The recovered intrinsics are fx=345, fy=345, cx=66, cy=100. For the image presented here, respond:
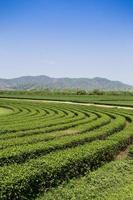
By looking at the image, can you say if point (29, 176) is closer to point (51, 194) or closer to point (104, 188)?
point (51, 194)

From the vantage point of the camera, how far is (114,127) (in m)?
28.0

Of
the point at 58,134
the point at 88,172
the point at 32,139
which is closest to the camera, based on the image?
the point at 88,172

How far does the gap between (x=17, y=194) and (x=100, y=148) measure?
7.67 meters

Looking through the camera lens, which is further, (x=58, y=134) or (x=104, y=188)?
(x=58, y=134)

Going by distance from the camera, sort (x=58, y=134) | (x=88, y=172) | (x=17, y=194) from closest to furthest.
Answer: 1. (x=17, y=194)
2. (x=88, y=172)
3. (x=58, y=134)

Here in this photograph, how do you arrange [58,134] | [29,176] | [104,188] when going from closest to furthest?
[29,176]
[104,188]
[58,134]

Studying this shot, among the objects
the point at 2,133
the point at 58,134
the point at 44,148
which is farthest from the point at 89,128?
the point at 44,148

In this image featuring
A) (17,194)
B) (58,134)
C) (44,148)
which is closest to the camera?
(17,194)

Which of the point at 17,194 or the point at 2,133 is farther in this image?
the point at 2,133

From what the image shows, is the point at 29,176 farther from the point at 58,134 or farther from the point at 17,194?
the point at 58,134

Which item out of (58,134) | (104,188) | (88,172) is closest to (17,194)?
(104,188)

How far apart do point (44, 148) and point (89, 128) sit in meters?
9.28

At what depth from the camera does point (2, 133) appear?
81.7 ft

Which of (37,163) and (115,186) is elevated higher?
(37,163)
